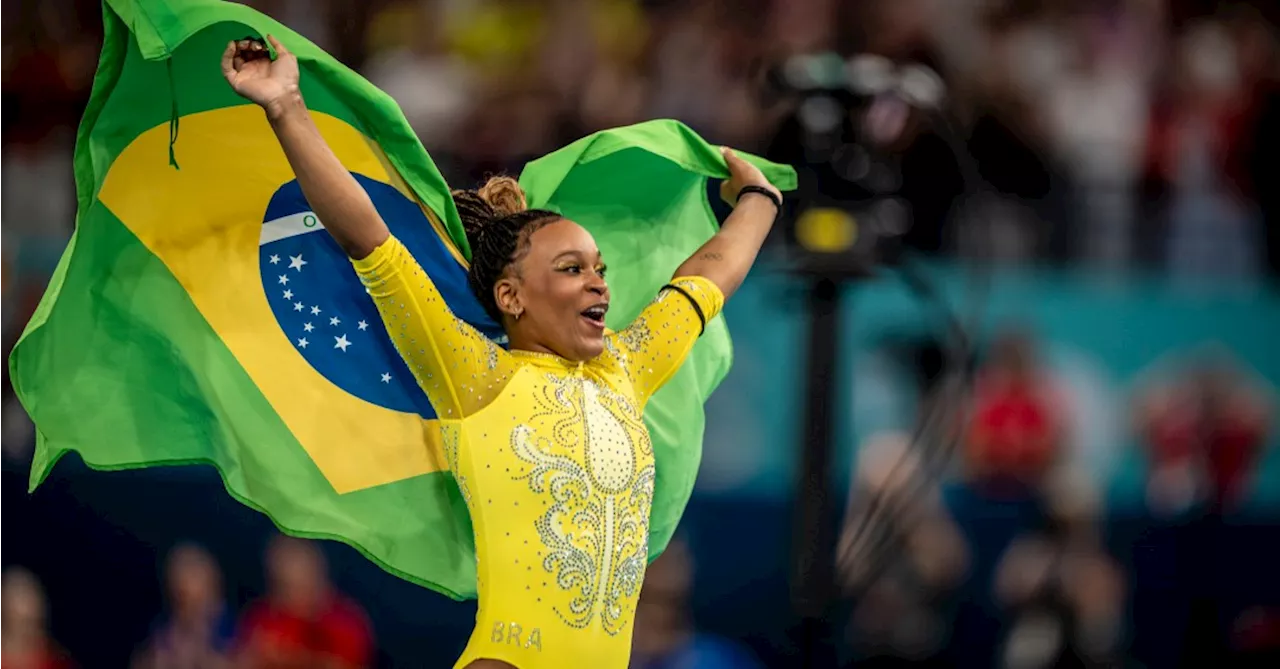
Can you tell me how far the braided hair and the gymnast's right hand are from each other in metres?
0.53

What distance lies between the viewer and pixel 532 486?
2.78 m

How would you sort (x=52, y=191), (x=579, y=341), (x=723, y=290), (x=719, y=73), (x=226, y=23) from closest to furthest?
(x=226, y=23)
(x=579, y=341)
(x=723, y=290)
(x=52, y=191)
(x=719, y=73)

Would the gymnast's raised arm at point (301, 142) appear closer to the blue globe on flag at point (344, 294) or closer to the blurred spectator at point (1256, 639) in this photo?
the blue globe on flag at point (344, 294)

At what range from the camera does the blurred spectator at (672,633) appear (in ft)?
15.1

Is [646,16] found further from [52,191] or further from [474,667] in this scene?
[474,667]

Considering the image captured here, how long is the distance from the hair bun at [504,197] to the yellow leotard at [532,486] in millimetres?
386

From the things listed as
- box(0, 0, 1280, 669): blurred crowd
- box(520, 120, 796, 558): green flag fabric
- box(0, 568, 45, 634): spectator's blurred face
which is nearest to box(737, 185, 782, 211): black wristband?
box(520, 120, 796, 558): green flag fabric

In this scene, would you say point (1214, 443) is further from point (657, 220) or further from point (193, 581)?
point (193, 581)

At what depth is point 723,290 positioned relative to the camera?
Answer: 318 centimetres

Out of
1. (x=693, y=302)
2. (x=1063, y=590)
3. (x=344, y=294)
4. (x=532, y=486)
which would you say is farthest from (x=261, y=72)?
(x=1063, y=590)

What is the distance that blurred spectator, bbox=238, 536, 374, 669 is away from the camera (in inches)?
186

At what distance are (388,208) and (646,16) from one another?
3.05 meters

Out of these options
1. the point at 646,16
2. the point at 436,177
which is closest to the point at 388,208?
the point at 436,177

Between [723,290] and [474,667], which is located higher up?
[723,290]
